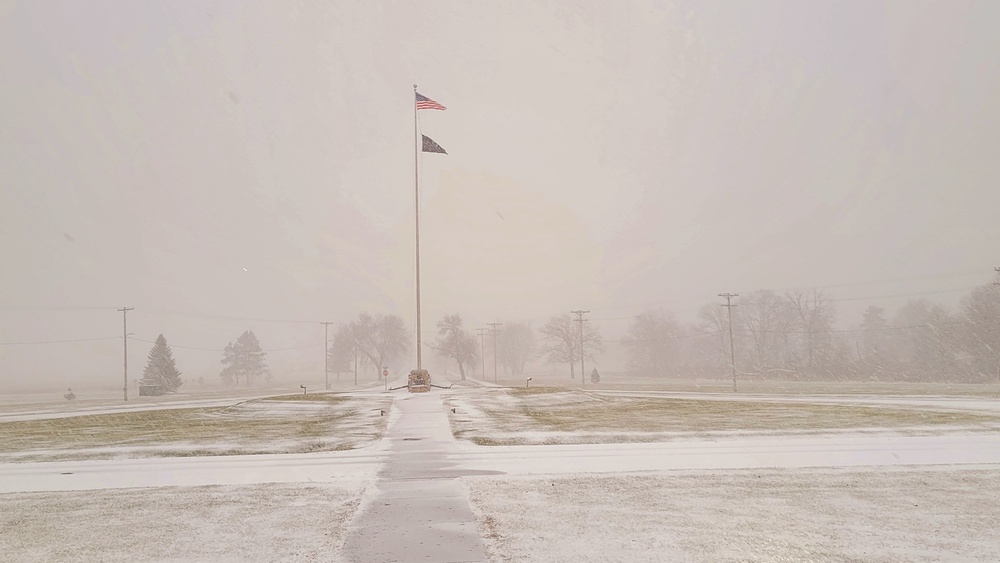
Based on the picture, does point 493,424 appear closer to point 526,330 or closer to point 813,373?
point 813,373

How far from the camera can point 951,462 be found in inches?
473

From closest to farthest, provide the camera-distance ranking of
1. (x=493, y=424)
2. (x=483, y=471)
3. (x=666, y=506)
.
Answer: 1. (x=666, y=506)
2. (x=483, y=471)
3. (x=493, y=424)

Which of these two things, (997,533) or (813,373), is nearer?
(997,533)

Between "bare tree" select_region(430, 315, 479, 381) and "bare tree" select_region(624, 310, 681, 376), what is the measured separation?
43.5m

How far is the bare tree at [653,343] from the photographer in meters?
118

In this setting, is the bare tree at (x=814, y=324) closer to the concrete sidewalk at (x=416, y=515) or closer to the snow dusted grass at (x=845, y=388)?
the snow dusted grass at (x=845, y=388)

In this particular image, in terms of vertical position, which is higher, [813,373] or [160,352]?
[160,352]

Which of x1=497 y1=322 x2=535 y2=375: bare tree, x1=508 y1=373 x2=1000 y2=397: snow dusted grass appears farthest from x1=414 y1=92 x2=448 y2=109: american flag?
x1=497 y1=322 x2=535 y2=375: bare tree

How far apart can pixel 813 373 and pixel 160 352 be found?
92.2 meters

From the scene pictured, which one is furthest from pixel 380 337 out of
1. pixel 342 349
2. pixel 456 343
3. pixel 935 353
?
pixel 935 353

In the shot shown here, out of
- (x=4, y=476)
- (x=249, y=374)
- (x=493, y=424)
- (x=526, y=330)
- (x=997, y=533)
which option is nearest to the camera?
(x=997, y=533)

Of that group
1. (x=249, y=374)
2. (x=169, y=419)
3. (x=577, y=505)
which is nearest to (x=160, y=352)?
(x=249, y=374)

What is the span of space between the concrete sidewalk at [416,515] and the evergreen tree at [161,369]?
7615 centimetres

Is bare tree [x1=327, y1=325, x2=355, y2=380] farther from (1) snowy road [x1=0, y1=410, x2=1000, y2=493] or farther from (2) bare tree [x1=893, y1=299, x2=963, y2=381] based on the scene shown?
(1) snowy road [x1=0, y1=410, x2=1000, y2=493]
